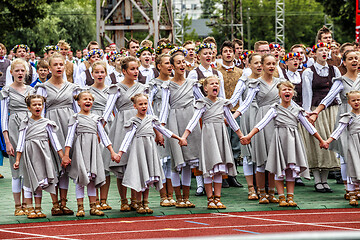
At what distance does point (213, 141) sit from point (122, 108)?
4.34 feet

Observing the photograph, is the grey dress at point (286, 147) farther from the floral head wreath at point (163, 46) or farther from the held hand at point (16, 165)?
the held hand at point (16, 165)

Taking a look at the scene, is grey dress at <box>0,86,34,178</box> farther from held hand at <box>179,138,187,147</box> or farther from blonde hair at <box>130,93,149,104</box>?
held hand at <box>179,138,187,147</box>

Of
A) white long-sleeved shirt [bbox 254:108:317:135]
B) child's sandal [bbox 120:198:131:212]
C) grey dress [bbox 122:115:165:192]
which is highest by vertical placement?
white long-sleeved shirt [bbox 254:108:317:135]

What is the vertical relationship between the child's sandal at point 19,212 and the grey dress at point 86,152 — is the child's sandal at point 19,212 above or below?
below

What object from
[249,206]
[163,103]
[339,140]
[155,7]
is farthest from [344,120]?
[155,7]

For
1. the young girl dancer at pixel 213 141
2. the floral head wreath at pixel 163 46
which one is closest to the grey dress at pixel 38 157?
the young girl dancer at pixel 213 141

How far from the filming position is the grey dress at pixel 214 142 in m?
10.9

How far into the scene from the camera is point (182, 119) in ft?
37.2

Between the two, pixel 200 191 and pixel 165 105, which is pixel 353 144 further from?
pixel 165 105

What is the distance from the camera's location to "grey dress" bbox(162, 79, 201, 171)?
36.9 ft

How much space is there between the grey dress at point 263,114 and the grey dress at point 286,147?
35cm

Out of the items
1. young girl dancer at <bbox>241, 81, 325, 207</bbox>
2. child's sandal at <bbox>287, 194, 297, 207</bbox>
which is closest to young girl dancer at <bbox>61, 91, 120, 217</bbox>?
young girl dancer at <bbox>241, 81, 325, 207</bbox>

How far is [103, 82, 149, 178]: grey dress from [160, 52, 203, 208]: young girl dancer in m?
0.43

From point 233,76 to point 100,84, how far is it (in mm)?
2758
